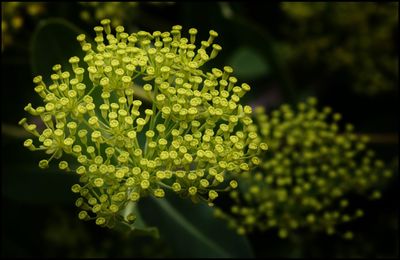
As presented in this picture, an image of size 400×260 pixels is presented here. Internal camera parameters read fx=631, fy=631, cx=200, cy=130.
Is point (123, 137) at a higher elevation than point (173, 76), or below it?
below

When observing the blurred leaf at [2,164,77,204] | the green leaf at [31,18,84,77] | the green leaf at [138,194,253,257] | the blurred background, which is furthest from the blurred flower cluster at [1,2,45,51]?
the green leaf at [138,194,253,257]

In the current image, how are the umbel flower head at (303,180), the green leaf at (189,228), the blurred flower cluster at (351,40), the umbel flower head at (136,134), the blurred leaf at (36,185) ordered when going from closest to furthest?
the umbel flower head at (136,134)
the umbel flower head at (303,180)
the green leaf at (189,228)
the blurred leaf at (36,185)
the blurred flower cluster at (351,40)

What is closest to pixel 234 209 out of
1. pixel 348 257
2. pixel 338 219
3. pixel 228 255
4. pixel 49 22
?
pixel 228 255

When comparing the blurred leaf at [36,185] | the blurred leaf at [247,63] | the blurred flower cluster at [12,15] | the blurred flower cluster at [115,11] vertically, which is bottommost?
the blurred leaf at [36,185]

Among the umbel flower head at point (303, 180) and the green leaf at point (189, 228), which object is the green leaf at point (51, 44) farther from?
the umbel flower head at point (303, 180)

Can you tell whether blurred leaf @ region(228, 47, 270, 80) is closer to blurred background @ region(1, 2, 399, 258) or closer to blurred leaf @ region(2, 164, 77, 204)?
blurred background @ region(1, 2, 399, 258)

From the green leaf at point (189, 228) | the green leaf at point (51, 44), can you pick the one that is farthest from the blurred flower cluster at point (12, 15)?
the green leaf at point (189, 228)

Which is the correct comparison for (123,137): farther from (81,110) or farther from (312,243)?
(312,243)
